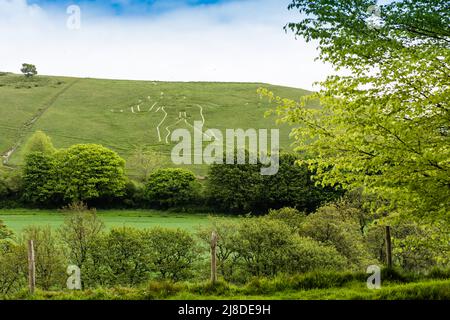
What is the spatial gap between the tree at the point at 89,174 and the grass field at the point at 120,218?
7.91m

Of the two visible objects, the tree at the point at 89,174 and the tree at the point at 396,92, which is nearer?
the tree at the point at 396,92

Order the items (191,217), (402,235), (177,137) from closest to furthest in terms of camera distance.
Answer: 1. (402,235)
2. (191,217)
3. (177,137)

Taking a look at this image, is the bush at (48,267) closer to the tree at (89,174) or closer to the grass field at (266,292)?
the grass field at (266,292)

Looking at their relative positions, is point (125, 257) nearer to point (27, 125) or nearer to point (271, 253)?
point (271, 253)

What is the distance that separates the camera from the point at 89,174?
11188 cm

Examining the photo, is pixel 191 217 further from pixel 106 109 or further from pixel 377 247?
pixel 106 109

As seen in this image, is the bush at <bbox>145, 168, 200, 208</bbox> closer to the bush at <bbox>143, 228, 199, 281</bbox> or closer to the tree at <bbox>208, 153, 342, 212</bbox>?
the tree at <bbox>208, 153, 342, 212</bbox>

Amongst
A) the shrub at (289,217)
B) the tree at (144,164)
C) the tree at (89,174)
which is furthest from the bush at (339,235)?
the tree at (144,164)

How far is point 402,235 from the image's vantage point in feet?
175

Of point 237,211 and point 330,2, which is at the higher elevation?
point 330,2

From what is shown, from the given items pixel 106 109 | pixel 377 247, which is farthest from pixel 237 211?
pixel 106 109

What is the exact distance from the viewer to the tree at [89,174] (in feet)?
348
